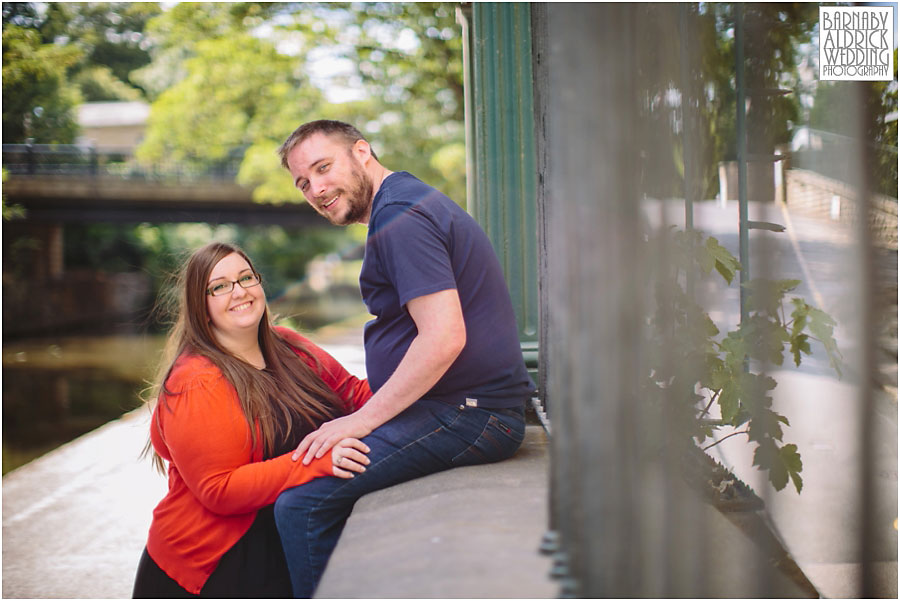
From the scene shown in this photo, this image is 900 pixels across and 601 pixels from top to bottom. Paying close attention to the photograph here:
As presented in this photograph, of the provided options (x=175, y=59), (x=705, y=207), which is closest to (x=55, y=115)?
(x=705, y=207)

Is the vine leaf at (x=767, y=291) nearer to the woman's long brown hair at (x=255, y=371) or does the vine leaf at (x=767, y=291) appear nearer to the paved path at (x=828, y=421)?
the paved path at (x=828, y=421)

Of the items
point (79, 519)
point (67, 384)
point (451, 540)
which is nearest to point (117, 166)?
point (67, 384)

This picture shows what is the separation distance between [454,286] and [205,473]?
988 millimetres

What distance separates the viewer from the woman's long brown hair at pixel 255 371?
8.71ft

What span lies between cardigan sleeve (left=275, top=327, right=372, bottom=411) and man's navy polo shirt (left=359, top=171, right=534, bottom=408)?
0.40 m

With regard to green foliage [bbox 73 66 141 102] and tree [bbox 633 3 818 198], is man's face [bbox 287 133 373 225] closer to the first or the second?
tree [bbox 633 3 818 198]

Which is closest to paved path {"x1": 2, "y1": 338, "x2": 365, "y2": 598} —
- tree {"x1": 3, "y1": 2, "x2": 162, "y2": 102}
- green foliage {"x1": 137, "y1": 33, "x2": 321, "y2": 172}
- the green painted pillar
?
the green painted pillar

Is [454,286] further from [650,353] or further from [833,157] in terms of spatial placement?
[833,157]

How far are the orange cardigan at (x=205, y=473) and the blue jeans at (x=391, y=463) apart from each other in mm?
85

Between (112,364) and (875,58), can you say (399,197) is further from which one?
(112,364)

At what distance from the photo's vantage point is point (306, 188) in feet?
9.41

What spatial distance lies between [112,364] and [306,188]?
1324 centimetres

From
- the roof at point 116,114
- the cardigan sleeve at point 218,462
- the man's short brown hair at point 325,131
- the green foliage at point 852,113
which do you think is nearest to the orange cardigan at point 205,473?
the cardigan sleeve at point 218,462

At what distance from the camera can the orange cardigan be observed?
249 cm
